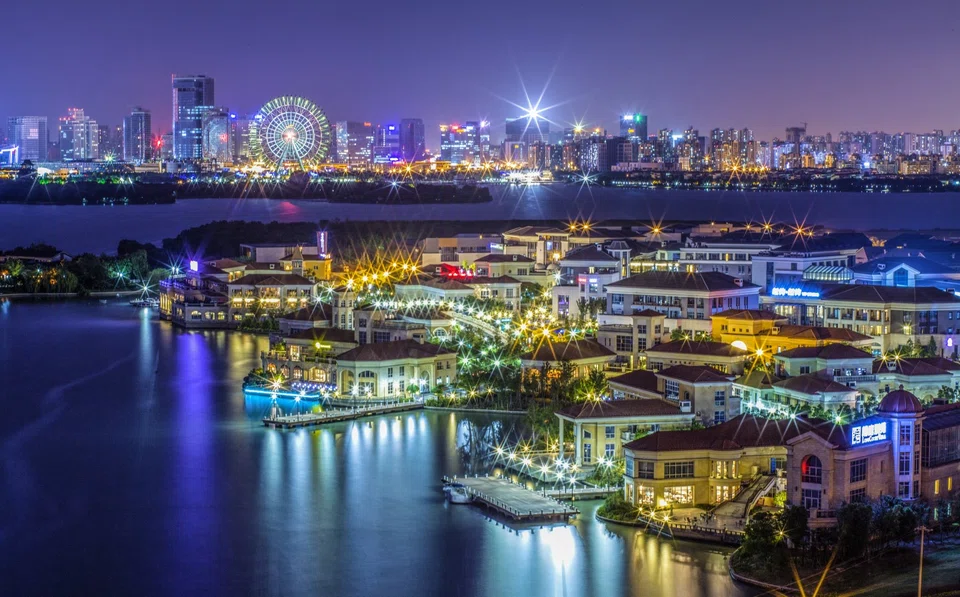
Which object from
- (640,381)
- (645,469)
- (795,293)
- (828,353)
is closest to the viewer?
(645,469)

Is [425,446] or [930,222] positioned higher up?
[930,222]

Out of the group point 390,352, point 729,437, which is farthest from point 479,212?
point 729,437

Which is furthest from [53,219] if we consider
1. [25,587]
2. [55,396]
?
[25,587]

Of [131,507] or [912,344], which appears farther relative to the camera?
[912,344]

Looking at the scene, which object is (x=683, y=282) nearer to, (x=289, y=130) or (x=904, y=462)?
(x=904, y=462)

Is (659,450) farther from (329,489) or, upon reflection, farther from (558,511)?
(329,489)

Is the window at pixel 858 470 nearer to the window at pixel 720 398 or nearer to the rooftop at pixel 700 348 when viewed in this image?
the window at pixel 720 398

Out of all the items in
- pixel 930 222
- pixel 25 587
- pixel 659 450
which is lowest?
pixel 25 587

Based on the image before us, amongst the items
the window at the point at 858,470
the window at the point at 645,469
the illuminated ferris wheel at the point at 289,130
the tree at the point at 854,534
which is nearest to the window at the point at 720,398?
the window at the point at 645,469
